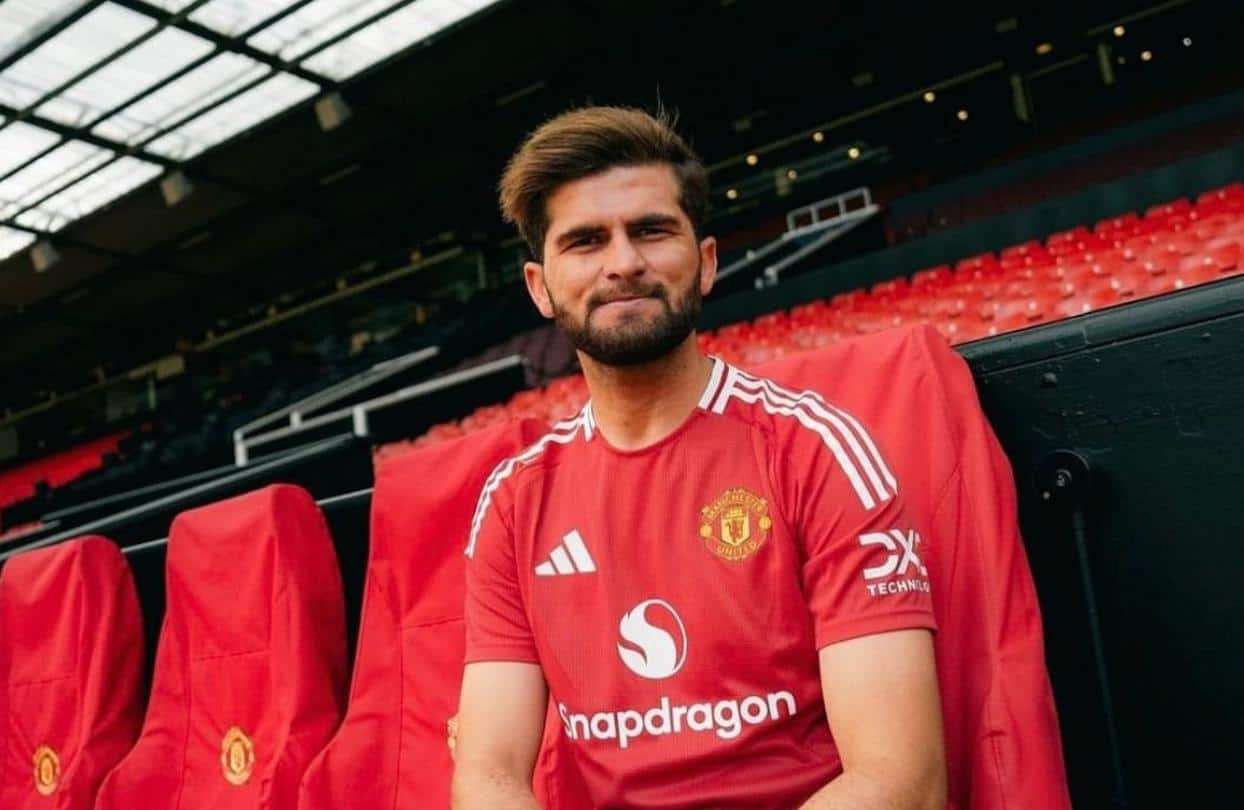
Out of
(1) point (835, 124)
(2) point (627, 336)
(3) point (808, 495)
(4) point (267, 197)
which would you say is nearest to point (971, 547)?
(3) point (808, 495)

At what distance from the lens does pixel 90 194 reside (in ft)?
31.6

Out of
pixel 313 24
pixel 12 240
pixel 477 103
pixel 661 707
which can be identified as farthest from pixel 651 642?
pixel 12 240

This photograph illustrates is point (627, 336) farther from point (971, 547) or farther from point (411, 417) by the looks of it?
point (411, 417)

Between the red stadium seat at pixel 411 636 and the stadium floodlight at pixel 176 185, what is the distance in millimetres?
9176

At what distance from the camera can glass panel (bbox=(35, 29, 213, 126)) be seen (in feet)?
24.6

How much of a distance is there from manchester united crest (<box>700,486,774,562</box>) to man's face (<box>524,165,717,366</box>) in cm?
18

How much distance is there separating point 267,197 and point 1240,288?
1041 centimetres

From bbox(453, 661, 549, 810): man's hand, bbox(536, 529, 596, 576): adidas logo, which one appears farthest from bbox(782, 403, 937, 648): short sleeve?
bbox(453, 661, 549, 810): man's hand

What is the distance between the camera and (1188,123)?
7.82 metres

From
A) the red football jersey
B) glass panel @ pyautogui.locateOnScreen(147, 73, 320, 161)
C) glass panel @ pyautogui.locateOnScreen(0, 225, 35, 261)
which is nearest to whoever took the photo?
the red football jersey

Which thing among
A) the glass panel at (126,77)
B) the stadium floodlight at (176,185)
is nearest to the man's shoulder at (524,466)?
the glass panel at (126,77)

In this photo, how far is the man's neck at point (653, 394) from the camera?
3.64ft

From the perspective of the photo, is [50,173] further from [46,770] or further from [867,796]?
[867,796]

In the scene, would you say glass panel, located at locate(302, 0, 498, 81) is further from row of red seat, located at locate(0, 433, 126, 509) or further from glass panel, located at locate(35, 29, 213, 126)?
row of red seat, located at locate(0, 433, 126, 509)
